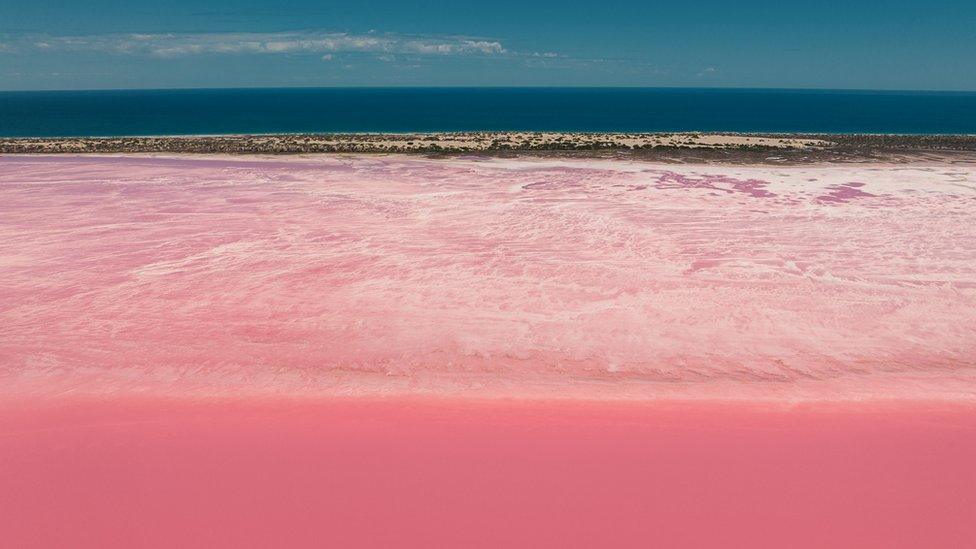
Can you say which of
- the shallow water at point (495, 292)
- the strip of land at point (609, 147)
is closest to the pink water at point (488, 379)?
the shallow water at point (495, 292)

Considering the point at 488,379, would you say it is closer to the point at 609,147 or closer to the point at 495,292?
the point at 495,292

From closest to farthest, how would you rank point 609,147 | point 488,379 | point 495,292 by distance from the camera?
point 488,379 < point 495,292 < point 609,147

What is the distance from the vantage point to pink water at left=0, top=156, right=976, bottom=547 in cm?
604

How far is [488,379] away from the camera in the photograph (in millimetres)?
8812

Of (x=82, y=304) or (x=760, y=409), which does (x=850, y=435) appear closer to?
(x=760, y=409)

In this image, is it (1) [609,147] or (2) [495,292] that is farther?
(1) [609,147]

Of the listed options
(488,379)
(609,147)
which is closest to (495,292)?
(488,379)

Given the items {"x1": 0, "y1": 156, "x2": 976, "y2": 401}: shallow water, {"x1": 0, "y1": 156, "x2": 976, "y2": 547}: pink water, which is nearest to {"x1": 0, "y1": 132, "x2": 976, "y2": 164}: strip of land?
{"x1": 0, "y1": 156, "x2": 976, "y2": 401}: shallow water

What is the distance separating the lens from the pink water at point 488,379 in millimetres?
6035

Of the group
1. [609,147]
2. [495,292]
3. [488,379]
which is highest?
[609,147]

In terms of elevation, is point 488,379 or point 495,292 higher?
point 495,292

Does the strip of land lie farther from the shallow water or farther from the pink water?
the pink water

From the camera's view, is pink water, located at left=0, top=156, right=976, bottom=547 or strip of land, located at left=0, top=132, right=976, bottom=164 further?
strip of land, located at left=0, top=132, right=976, bottom=164

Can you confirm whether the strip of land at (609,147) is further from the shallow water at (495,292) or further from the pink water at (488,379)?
the pink water at (488,379)
